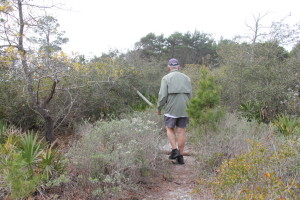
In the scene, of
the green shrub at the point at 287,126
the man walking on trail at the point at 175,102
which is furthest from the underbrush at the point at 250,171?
the green shrub at the point at 287,126

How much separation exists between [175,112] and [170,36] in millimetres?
22137

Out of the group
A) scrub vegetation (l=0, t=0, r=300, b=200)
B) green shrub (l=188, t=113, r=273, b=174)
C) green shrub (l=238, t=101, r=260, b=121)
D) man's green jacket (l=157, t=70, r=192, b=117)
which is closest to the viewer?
scrub vegetation (l=0, t=0, r=300, b=200)

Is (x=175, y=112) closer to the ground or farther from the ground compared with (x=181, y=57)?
closer to the ground

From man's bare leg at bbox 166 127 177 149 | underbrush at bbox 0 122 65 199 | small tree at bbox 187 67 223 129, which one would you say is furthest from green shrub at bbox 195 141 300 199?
underbrush at bbox 0 122 65 199

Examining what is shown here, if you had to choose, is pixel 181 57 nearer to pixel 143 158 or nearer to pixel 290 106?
pixel 290 106

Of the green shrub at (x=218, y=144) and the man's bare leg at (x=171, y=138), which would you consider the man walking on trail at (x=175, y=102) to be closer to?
the man's bare leg at (x=171, y=138)

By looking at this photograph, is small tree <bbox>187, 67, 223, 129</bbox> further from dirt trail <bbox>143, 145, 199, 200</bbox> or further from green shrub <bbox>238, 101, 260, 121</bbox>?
green shrub <bbox>238, 101, 260, 121</bbox>

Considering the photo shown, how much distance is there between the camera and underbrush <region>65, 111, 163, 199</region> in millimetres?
3329

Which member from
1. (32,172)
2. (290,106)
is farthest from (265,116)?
(32,172)

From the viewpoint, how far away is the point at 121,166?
11.7 feet

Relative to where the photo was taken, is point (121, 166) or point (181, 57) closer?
point (121, 166)

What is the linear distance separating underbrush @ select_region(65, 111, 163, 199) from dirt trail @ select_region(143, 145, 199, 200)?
0.69ft

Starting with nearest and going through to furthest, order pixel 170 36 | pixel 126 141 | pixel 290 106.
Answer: pixel 126 141, pixel 290 106, pixel 170 36

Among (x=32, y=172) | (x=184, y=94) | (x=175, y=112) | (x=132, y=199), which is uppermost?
(x=184, y=94)
